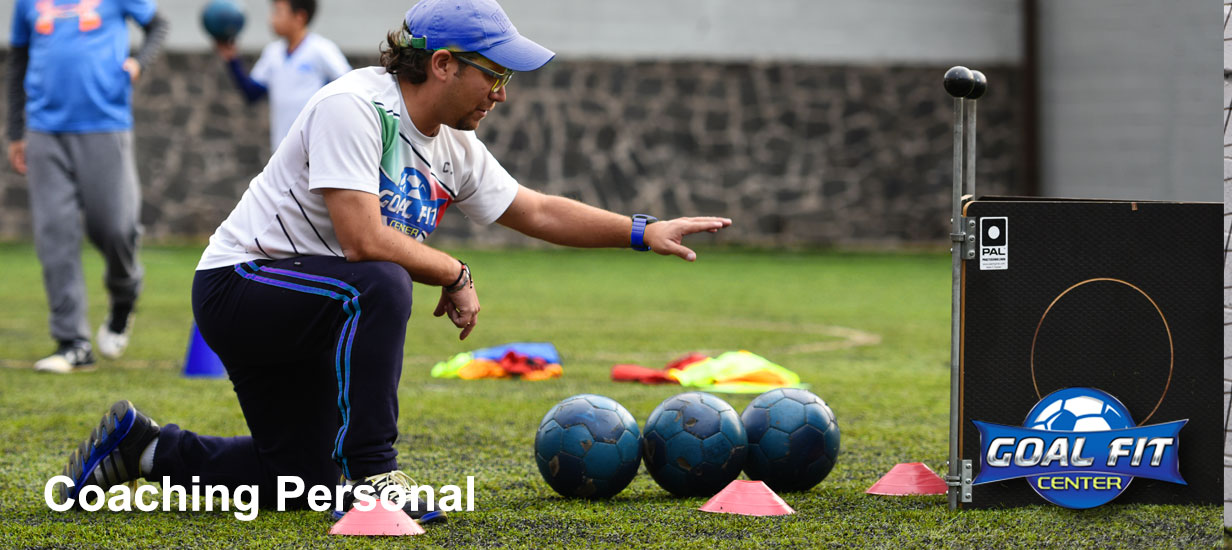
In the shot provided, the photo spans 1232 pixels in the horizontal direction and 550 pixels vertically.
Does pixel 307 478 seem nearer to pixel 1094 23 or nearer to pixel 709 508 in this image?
pixel 709 508

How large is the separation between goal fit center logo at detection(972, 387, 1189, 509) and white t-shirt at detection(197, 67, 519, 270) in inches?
61.5

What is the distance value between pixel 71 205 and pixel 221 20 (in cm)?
303

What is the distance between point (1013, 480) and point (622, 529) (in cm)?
103

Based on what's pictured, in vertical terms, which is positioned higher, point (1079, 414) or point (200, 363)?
point (1079, 414)

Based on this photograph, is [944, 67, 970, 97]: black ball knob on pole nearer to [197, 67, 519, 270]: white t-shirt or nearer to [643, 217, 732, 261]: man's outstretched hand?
[643, 217, 732, 261]: man's outstretched hand

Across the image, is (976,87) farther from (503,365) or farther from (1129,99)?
(1129,99)

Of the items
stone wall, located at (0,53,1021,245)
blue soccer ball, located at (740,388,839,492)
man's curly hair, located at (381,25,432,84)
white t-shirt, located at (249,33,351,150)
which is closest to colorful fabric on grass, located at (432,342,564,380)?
white t-shirt, located at (249,33,351,150)

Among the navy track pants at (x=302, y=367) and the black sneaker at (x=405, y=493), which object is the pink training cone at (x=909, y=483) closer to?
the black sneaker at (x=405, y=493)

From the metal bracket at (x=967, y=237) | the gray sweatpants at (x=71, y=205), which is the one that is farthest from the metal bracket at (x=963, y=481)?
the gray sweatpants at (x=71, y=205)

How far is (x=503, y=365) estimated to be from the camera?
667 centimetres

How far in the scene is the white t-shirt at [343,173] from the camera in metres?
3.34

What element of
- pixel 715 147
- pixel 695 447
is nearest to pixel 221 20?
pixel 695 447

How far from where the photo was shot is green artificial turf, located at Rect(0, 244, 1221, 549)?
3.35 metres

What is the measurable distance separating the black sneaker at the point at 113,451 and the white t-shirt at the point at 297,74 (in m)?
4.75
